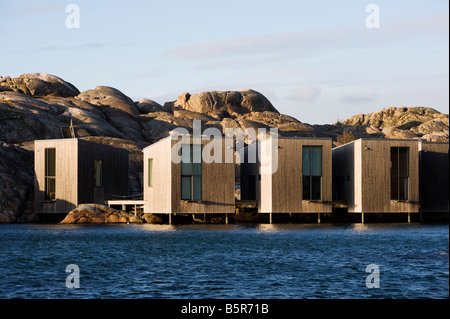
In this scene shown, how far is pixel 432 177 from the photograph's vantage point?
60.8 meters

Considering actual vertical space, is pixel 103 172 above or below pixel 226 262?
above

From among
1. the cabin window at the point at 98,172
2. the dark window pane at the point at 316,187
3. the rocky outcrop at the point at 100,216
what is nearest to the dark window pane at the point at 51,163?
the cabin window at the point at 98,172

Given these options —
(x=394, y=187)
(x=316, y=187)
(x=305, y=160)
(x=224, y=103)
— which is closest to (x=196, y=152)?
(x=305, y=160)

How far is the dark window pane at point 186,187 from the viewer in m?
55.9

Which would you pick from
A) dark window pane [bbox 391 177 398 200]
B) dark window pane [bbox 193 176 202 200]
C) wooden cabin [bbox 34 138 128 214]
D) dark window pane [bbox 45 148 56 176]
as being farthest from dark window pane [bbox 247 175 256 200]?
dark window pane [bbox 45 148 56 176]

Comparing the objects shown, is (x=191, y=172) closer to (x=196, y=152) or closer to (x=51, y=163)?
(x=196, y=152)

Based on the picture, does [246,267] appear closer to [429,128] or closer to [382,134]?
[382,134]

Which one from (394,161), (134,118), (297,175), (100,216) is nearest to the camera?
(297,175)

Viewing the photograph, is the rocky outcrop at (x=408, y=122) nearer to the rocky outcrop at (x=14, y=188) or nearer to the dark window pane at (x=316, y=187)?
the dark window pane at (x=316, y=187)

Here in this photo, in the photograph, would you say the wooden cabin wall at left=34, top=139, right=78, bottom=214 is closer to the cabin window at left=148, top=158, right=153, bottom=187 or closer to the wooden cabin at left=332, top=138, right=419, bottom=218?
the cabin window at left=148, top=158, right=153, bottom=187

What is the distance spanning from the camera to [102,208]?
60406mm

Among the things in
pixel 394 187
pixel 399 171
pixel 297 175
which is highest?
pixel 399 171

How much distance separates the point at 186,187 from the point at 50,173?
532 inches
